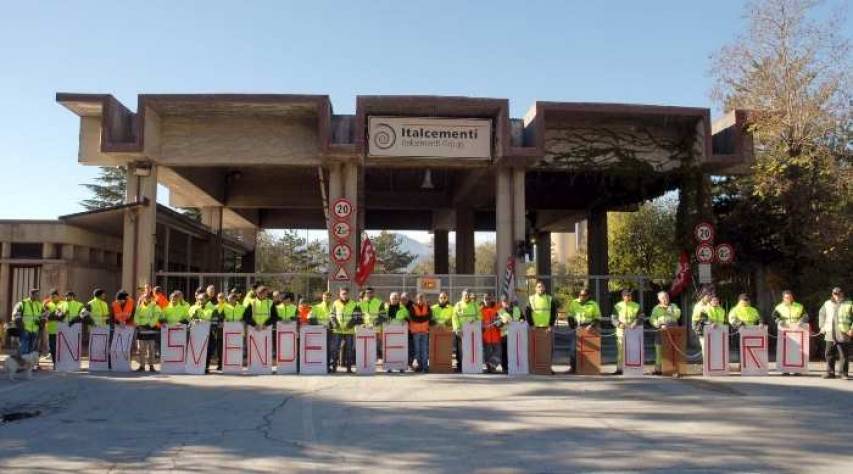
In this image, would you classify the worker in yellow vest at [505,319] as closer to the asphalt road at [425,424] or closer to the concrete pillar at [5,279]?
the asphalt road at [425,424]

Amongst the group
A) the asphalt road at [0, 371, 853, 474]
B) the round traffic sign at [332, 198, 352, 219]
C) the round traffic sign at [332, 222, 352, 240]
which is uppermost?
the round traffic sign at [332, 198, 352, 219]

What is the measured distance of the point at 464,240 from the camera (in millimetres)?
34250

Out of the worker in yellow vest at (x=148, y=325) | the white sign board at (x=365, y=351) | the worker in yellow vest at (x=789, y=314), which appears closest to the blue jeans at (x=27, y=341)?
the worker in yellow vest at (x=148, y=325)

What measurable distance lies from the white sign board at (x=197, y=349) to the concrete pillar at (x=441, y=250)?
83.2 feet

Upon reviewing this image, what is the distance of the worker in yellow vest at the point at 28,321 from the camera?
51.2ft

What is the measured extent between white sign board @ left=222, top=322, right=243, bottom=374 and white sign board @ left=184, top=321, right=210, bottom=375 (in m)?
0.40

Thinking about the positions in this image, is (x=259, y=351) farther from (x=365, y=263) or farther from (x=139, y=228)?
(x=139, y=228)

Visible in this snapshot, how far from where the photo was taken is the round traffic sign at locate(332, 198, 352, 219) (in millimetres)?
19188

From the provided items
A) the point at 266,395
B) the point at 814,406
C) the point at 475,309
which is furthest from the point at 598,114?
the point at 266,395

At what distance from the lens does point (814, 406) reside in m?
11.3

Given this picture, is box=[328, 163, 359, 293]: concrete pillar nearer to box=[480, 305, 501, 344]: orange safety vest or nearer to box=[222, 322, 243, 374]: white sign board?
box=[222, 322, 243, 374]: white sign board

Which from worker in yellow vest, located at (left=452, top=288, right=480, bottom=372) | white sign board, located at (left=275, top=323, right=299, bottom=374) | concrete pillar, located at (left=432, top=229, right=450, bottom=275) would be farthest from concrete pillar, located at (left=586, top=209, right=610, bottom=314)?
white sign board, located at (left=275, top=323, right=299, bottom=374)

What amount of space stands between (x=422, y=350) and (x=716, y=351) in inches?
237

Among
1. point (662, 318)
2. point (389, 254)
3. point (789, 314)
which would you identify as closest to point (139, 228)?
point (662, 318)
